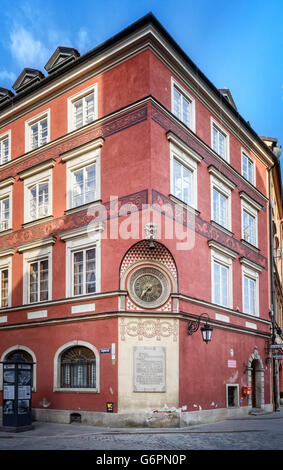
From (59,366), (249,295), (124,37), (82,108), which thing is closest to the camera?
(59,366)

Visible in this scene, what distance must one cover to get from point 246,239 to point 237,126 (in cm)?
575

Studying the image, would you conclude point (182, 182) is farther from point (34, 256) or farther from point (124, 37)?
point (34, 256)

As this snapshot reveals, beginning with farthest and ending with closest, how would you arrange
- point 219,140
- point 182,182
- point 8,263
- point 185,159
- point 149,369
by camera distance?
point 219,140 → point 8,263 → point 185,159 → point 182,182 → point 149,369

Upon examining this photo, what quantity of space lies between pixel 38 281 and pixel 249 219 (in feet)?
38.4

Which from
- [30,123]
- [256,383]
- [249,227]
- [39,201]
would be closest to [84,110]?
[30,123]

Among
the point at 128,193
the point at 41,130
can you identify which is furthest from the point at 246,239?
the point at 41,130

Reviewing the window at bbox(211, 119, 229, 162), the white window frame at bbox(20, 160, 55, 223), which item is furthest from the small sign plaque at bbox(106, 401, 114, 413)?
the window at bbox(211, 119, 229, 162)

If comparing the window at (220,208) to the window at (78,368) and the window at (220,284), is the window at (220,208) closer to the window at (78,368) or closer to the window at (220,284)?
the window at (220,284)

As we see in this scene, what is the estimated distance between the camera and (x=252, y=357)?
25219 mm

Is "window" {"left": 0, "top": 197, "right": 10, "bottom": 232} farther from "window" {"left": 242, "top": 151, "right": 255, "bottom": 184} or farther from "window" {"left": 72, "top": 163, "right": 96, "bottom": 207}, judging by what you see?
"window" {"left": 242, "top": 151, "right": 255, "bottom": 184}

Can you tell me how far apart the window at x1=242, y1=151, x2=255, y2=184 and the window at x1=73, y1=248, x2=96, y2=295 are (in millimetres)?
11095

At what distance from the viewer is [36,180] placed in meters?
23.5
